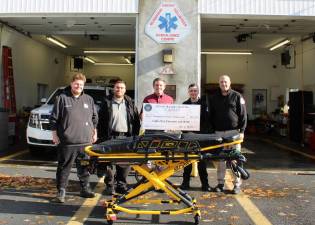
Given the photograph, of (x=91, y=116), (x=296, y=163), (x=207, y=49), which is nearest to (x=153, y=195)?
(x=91, y=116)

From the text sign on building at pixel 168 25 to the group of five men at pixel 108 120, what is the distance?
127 inches

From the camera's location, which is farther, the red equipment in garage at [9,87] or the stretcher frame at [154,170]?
the red equipment in garage at [9,87]

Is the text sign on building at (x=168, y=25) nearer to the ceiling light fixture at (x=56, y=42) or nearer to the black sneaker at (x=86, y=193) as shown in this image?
the black sneaker at (x=86, y=193)

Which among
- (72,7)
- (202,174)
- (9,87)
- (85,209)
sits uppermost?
(72,7)

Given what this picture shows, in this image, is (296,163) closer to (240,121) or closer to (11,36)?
(240,121)

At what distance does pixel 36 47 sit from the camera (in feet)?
60.6

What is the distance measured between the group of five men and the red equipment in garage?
24.6ft

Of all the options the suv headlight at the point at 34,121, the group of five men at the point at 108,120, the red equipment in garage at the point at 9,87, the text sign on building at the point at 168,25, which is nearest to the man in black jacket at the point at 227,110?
the group of five men at the point at 108,120

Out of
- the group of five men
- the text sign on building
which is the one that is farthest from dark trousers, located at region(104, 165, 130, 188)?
the text sign on building

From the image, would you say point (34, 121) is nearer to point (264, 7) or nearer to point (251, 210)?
point (264, 7)

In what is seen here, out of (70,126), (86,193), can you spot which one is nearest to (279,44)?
(86,193)

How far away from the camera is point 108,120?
6941 mm

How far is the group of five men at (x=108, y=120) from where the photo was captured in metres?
6.70

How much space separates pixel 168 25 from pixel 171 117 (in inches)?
179
